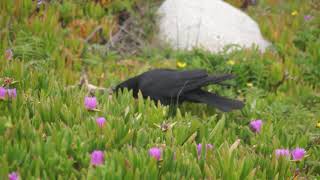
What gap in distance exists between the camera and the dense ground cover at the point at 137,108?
111 inches

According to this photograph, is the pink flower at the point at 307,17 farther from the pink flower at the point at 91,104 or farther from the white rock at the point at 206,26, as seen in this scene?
the pink flower at the point at 91,104

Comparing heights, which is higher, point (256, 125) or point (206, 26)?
point (206, 26)

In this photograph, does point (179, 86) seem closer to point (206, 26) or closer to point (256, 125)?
point (256, 125)

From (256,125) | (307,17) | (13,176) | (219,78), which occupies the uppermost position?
(307,17)

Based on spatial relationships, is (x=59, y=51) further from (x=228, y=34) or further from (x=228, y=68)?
(x=228, y=34)

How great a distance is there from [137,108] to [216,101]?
68 centimetres

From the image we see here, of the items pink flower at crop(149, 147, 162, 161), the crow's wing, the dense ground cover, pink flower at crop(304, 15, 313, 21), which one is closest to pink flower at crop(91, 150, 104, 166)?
the dense ground cover

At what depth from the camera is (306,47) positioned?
20.7ft

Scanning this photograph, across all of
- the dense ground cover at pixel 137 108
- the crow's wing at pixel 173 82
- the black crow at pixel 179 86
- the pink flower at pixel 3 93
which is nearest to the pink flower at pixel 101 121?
the dense ground cover at pixel 137 108

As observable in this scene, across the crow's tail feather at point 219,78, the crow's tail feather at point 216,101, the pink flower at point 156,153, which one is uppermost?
the crow's tail feather at point 219,78

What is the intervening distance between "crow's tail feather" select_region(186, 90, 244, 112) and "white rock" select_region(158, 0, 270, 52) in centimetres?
192

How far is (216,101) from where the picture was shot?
4270mm

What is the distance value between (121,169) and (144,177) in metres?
0.11

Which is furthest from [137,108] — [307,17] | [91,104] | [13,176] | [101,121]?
[307,17]
